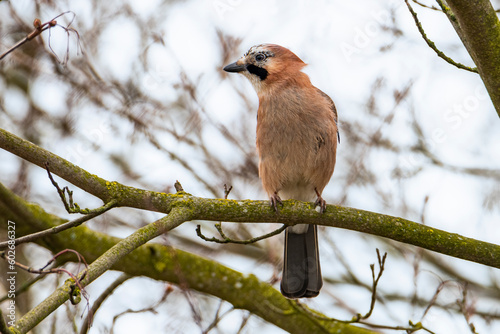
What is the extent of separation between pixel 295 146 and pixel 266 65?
0.96 m

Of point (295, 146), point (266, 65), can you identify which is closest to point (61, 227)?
point (295, 146)

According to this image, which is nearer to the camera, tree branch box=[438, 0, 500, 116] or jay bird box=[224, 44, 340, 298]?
tree branch box=[438, 0, 500, 116]

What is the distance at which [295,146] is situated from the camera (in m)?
4.62

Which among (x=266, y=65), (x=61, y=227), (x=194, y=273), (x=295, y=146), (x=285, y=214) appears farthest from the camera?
(x=266, y=65)

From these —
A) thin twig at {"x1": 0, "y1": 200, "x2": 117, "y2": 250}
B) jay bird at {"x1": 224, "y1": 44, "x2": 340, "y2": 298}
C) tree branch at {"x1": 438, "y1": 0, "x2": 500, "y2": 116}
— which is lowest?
thin twig at {"x1": 0, "y1": 200, "x2": 117, "y2": 250}

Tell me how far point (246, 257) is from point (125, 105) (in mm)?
2159

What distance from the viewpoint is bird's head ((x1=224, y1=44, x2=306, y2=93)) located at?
5094 millimetres

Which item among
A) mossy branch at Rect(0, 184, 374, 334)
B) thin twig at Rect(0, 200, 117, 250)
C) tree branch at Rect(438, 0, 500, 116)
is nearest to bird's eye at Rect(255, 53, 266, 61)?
mossy branch at Rect(0, 184, 374, 334)

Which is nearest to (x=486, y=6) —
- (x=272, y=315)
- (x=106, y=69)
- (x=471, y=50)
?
(x=471, y=50)

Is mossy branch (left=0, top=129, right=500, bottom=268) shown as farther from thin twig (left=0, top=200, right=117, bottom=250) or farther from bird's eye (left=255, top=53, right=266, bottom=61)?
bird's eye (left=255, top=53, right=266, bottom=61)

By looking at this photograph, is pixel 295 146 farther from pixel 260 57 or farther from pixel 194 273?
pixel 194 273

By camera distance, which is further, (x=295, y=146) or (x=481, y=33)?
(x=295, y=146)

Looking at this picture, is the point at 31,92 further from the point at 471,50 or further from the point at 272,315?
the point at 471,50

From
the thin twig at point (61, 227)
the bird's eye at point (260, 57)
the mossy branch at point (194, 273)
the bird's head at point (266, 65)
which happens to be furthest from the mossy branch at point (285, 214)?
the bird's eye at point (260, 57)
